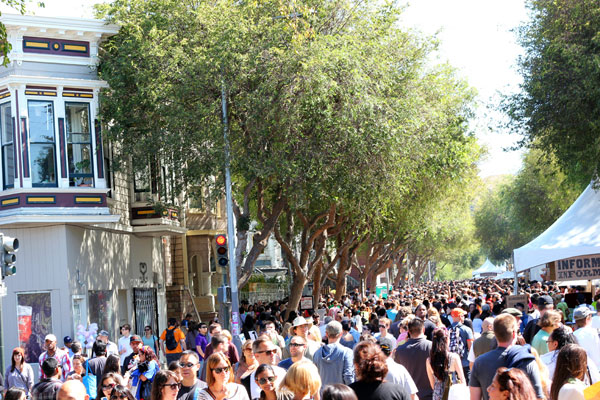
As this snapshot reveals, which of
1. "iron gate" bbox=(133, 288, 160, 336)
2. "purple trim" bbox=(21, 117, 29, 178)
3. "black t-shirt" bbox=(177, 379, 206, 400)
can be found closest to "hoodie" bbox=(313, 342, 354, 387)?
"black t-shirt" bbox=(177, 379, 206, 400)

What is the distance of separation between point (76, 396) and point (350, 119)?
590 inches

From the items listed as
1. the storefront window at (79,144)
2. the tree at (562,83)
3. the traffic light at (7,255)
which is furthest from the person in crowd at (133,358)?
the tree at (562,83)

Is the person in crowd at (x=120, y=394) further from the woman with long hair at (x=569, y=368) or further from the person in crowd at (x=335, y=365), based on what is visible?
the woman with long hair at (x=569, y=368)

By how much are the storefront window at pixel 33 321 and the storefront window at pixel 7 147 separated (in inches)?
117

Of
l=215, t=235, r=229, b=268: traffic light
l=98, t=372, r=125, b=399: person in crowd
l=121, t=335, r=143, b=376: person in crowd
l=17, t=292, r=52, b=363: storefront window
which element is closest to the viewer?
l=98, t=372, r=125, b=399: person in crowd

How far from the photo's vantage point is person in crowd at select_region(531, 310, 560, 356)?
10227 mm

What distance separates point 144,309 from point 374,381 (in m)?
20.7

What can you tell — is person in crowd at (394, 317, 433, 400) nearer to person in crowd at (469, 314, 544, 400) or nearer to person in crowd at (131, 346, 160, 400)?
person in crowd at (469, 314, 544, 400)

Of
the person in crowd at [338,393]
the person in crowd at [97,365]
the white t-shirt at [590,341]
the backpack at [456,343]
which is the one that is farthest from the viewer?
the backpack at [456,343]

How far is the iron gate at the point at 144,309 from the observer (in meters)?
25.8

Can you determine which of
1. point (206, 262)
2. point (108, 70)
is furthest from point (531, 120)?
point (206, 262)

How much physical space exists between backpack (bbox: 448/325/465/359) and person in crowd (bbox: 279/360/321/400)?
20.2 ft

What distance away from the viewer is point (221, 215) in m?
36.7

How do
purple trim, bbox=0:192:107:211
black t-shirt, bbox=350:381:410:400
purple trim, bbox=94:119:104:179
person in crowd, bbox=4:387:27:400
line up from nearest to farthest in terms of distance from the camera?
1. black t-shirt, bbox=350:381:410:400
2. person in crowd, bbox=4:387:27:400
3. purple trim, bbox=0:192:107:211
4. purple trim, bbox=94:119:104:179
